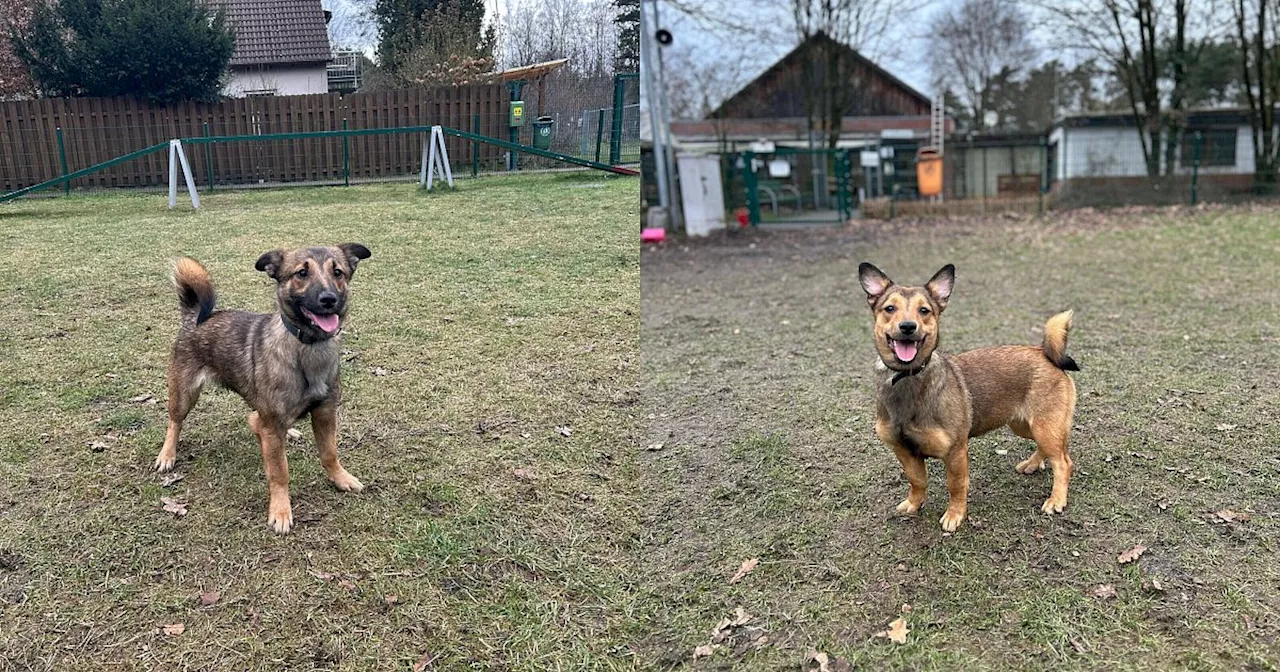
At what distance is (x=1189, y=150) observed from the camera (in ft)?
58.0

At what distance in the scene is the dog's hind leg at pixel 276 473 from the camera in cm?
323

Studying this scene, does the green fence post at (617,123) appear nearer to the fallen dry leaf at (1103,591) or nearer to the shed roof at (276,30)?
the shed roof at (276,30)

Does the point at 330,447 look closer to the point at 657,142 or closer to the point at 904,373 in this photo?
the point at 904,373

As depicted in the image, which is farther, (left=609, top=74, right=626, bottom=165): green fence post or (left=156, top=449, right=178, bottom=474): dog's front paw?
(left=609, top=74, right=626, bottom=165): green fence post

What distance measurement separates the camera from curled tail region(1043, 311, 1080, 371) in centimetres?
344

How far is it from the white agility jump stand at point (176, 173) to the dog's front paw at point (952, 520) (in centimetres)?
349

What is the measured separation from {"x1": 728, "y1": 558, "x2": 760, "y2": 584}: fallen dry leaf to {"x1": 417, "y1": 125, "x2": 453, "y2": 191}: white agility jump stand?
250 centimetres

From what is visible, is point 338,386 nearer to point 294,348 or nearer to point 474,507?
point 294,348

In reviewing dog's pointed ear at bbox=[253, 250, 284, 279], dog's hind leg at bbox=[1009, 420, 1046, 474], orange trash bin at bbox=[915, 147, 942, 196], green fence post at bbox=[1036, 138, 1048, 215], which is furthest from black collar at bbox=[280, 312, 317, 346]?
orange trash bin at bbox=[915, 147, 942, 196]

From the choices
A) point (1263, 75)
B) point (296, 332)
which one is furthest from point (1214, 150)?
point (296, 332)

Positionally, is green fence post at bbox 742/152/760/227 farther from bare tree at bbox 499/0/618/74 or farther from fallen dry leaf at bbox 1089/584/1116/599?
fallen dry leaf at bbox 1089/584/1116/599

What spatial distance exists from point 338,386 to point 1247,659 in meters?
3.20

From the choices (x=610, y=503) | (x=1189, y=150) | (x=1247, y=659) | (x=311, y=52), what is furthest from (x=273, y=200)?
(x=1189, y=150)

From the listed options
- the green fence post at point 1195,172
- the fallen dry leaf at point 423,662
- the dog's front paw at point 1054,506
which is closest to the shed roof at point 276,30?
the fallen dry leaf at point 423,662
